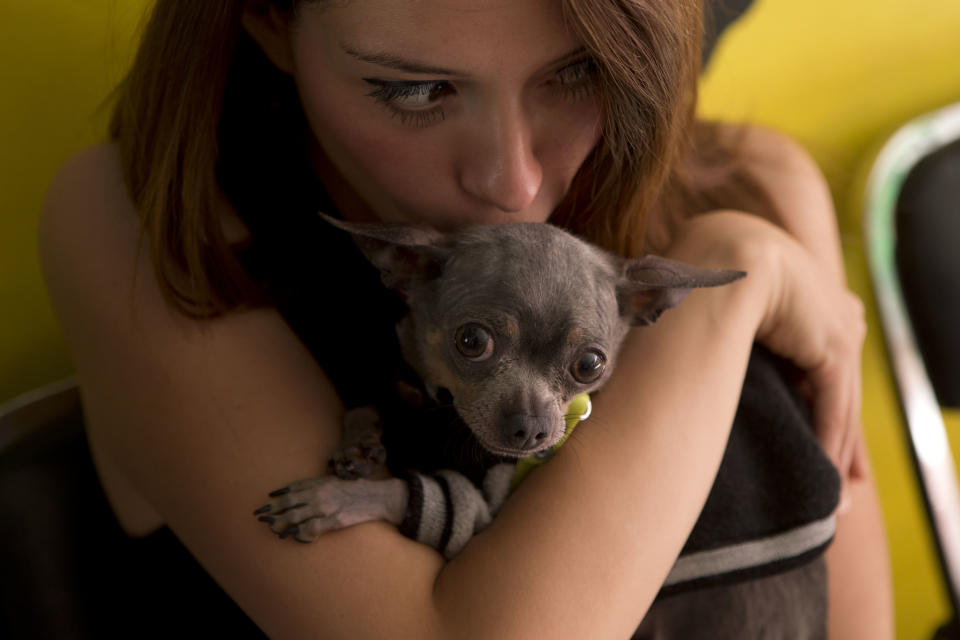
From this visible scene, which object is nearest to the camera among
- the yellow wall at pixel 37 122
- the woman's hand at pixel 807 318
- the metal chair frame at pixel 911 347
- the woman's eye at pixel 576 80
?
the woman's eye at pixel 576 80

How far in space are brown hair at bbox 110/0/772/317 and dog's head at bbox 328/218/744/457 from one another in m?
0.14

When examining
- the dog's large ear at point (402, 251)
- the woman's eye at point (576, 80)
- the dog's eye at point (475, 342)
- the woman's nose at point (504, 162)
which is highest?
the woman's eye at point (576, 80)

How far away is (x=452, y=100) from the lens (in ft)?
3.04

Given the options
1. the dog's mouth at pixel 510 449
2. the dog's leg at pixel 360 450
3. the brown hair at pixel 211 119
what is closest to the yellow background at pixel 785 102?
the brown hair at pixel 211 119

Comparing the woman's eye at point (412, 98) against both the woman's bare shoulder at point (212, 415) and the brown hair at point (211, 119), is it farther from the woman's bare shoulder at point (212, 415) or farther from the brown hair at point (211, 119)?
the woman's bare shoulder at point (212, 415)

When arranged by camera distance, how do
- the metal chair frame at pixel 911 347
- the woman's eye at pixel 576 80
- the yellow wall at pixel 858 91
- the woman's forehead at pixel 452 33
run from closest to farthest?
the woman's forehead at pixel 452 33, the woman's eye at pixel 576 80, the metal chair frame at pixel 911 347, the yellow wall at pixel 858 91

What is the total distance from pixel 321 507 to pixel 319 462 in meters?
0.08

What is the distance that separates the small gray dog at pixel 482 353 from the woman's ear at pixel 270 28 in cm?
26

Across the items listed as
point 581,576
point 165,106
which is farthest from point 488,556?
point 165,106

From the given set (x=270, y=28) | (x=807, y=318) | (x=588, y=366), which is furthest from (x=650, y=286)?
(x=270, y=28)

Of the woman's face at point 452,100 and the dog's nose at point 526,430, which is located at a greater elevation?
the woman's face at point 452,100

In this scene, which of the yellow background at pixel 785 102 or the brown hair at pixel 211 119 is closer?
the brown hair at pixel 211 119

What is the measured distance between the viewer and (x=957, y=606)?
1.84 m

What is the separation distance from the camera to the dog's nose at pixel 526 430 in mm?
910
